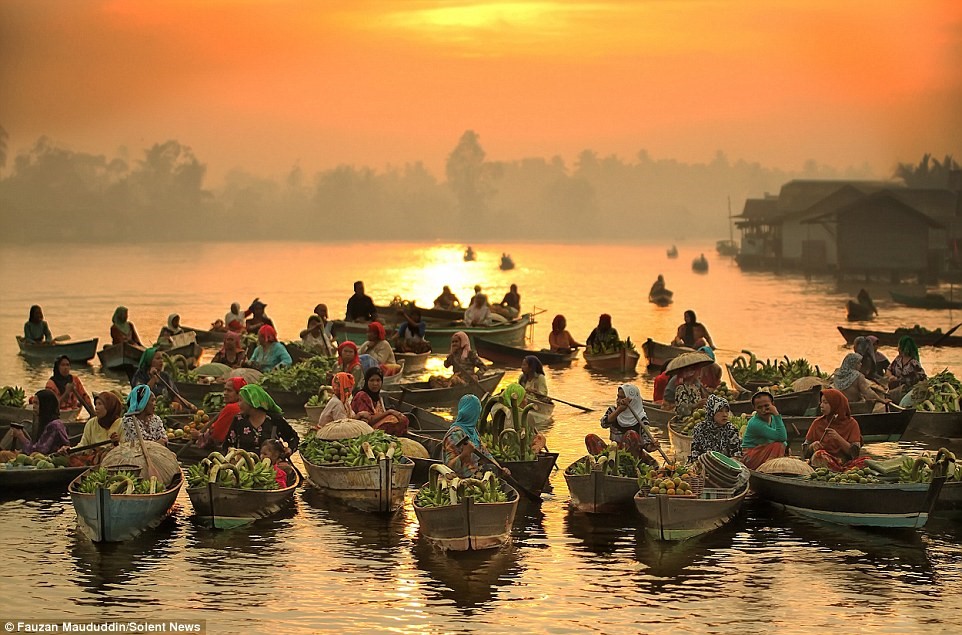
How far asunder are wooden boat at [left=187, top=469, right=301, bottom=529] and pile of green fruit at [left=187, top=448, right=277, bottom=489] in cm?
10

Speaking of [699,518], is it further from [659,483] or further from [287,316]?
[287,316]

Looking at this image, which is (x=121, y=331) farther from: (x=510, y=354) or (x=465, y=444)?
(x=465, y=444)

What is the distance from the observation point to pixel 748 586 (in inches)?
622

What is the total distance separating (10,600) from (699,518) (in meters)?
8.15

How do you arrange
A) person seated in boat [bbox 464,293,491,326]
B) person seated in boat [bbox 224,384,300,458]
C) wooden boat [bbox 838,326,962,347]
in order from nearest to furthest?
1. person seated in boat [bbox 224,384,300,458]
2. person seated in boat [bbox 464,293,491,326]
3. wooden boat [bbox 838,326,962,347]

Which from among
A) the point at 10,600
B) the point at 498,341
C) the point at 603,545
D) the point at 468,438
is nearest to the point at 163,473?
the point at 10,600

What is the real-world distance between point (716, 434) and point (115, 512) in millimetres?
Result: 7663

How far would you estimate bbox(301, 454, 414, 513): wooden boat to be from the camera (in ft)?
60.5

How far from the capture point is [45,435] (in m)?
19.6

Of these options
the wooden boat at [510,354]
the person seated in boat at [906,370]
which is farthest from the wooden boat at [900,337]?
the person seated in boat at [906,370]

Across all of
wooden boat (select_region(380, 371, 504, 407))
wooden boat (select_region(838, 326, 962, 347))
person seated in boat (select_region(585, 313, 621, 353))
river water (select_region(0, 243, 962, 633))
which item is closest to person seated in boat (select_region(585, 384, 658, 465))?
river water (select_region(0, 243, 962, 633))

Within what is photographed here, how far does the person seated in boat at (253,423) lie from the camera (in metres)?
18.2

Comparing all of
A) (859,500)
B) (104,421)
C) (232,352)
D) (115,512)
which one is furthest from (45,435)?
A: (859,500)

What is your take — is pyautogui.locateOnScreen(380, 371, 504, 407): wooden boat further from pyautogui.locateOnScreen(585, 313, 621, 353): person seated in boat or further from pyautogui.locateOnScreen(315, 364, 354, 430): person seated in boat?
pyautogui.locateOnScreen(585, 313, 621, 353): person seated in boat
